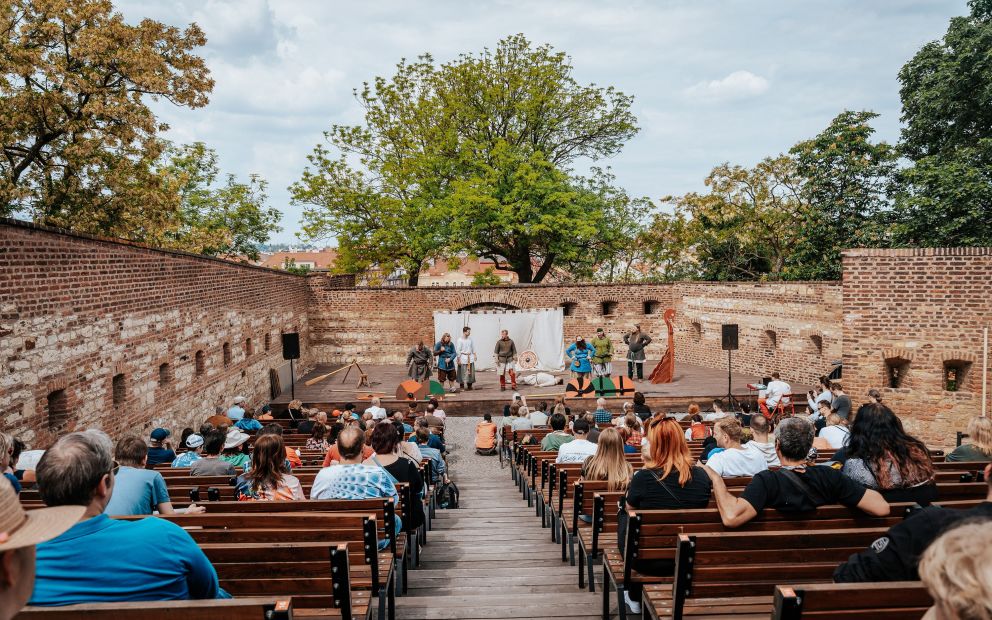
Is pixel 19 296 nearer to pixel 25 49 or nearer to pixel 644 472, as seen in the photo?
pixel 644 472

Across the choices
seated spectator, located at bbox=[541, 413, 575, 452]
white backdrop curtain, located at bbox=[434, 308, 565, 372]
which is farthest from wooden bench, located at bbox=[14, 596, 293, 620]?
white backdrop curtain, located at bbox=[434, 308, 565, 372]

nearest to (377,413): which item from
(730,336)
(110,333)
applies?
(110,333)

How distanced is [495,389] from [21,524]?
16.3 meters

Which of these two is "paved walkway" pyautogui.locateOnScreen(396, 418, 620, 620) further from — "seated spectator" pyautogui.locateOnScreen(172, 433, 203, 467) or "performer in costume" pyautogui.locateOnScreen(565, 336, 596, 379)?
"performer in costume" pyautogui.locateOnScreen(565, 336, 596, 379)

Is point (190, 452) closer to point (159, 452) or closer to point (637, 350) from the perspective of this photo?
point (159, 452)

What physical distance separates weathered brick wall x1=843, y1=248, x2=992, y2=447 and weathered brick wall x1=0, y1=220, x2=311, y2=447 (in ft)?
44.6

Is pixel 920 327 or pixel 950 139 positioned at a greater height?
pixel 950 139

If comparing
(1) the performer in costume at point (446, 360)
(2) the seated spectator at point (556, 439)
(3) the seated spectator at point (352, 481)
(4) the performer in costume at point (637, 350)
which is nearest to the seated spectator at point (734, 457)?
(3) the seated spectator at point (352, 481)

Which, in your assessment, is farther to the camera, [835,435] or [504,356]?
[504,356]

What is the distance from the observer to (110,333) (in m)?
9.27

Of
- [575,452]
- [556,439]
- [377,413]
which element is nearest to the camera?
[575,452]

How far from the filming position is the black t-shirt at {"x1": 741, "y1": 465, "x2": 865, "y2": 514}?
3342 mm

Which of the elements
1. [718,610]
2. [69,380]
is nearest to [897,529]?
[718,610]

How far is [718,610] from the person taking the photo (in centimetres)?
297
